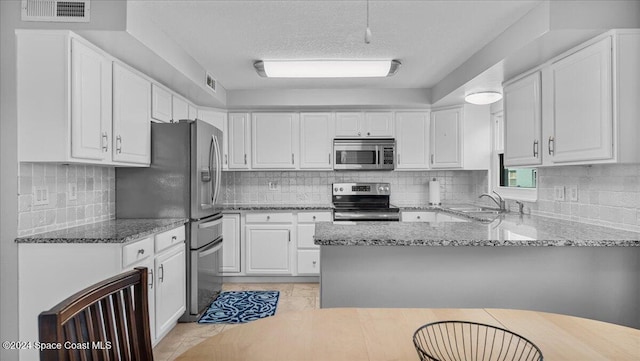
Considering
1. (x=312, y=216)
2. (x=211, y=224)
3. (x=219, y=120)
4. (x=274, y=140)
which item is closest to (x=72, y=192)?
(x=211, y=224)

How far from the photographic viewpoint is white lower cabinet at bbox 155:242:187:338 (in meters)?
2.69


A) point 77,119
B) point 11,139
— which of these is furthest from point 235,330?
point 11,139

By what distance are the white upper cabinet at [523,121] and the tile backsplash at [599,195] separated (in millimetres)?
332

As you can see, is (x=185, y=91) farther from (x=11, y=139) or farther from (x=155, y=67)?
(x=11, y=139)

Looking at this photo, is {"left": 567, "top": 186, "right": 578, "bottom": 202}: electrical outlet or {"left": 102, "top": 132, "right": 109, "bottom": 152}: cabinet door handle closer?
{"left": 102, "top": 132, "right": 109, "bottom": 152}: cabinet door handle

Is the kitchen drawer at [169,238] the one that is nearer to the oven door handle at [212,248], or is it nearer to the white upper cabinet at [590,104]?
the oven door handle at [212,248]

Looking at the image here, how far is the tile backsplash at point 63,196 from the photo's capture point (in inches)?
89.7

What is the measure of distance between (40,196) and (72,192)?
309 mm

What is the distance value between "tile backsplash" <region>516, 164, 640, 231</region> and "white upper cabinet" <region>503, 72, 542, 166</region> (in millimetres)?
332

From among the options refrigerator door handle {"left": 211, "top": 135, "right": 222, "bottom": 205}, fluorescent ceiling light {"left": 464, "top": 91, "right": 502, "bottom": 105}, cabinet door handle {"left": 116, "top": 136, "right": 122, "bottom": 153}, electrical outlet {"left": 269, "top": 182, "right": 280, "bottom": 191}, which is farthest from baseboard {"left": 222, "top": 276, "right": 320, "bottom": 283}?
fluorescent ceiling light {"left": 464, "top": 91, "right": 502, "bottom": 105}

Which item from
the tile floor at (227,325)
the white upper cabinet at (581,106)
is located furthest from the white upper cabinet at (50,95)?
the white upper cabinet at (581,106)

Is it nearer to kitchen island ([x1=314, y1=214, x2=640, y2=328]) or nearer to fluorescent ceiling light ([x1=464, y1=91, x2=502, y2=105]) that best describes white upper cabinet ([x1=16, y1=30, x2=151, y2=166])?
kitchen island ([x1=314, y1=214, x2=640, y2=328])

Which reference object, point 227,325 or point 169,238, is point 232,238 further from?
point 169,238

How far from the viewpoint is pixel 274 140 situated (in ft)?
15.2
